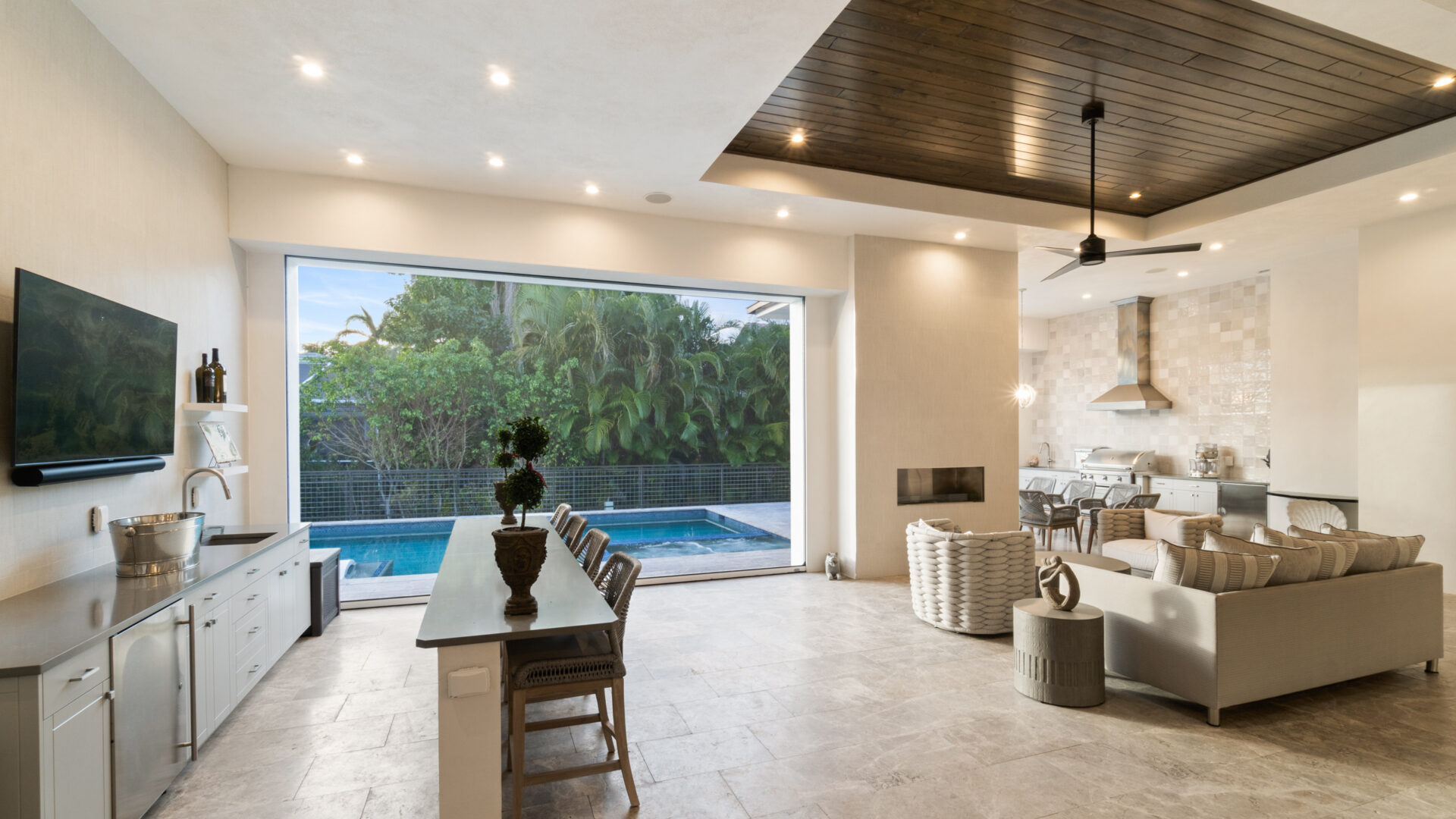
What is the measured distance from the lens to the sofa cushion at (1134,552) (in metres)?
5.24

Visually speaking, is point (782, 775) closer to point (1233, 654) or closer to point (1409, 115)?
point (1233, 654)

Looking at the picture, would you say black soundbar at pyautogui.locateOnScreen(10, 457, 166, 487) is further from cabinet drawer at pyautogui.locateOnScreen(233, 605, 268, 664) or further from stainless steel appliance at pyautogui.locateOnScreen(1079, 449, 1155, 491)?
stainless steel appliance at pyautogui.locateOnScreen(1079, 449, 1155, 491)

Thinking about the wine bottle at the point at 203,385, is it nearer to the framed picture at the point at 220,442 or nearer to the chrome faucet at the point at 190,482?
the framed picture at the point at 220,442

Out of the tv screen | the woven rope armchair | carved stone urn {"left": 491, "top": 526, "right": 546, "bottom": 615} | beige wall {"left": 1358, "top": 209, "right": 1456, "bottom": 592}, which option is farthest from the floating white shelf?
beige wall {"left": 1358, "top": 209, "right": 1456, "bottom": 592}

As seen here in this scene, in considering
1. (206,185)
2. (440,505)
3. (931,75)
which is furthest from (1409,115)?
(440,505)

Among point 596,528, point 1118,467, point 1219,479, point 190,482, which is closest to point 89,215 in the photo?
point 190,482

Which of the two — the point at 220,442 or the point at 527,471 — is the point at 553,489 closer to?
the point at 220,442

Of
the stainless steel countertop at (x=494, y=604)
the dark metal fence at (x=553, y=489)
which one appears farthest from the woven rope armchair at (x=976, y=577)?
the dark metal fence at (x=553, y=489)

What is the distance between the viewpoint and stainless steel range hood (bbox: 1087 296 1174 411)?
30.4 feet

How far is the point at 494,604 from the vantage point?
2.54 metres

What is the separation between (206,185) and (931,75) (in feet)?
15.0

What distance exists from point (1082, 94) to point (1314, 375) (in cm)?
485

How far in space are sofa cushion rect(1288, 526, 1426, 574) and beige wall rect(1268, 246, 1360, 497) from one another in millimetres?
3398

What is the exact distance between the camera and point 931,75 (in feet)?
13.2
